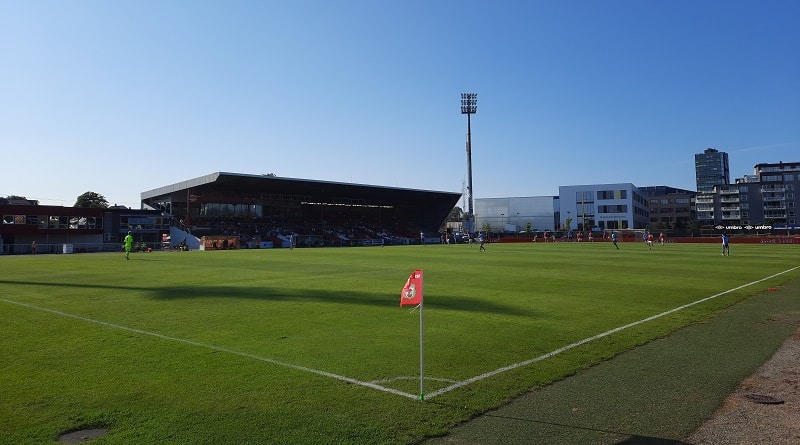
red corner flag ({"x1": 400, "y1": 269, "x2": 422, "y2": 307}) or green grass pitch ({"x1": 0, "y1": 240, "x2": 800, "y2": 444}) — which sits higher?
red corner flag ({"x1": 400, "y1": 269, "x2": 422, "y2": 307})

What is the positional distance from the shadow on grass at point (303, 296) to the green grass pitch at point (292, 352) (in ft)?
0.23

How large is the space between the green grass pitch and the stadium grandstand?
48.2 metres

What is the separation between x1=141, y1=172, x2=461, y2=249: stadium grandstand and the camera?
67.9 metres

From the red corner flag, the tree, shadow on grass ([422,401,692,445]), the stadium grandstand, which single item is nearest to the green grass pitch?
shadow on grass ([422,401,692,445])

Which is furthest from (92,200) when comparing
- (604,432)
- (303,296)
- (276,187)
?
(604,432)

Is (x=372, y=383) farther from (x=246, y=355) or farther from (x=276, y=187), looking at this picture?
(x=276, y=187)

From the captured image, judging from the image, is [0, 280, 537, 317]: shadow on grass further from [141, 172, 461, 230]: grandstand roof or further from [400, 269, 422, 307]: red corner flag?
[141, 172, 461, 230]: grandstand roof

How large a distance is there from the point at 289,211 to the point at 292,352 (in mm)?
78724

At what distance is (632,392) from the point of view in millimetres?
6195

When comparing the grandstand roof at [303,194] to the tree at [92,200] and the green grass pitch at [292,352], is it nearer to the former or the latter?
the tree at [92,200]

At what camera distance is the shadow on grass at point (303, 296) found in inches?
507

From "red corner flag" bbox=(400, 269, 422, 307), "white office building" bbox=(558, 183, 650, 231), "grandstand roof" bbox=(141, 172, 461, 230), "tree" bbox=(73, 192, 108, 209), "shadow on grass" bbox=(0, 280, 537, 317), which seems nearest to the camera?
"red corner flag" bbox=(400, 269, 422, 307)

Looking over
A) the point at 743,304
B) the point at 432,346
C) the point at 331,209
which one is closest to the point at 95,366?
the point at 432,346

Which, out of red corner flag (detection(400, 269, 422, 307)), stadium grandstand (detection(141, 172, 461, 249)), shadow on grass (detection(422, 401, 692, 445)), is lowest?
shadow on grass (detection(422, 401, 692, 445))
